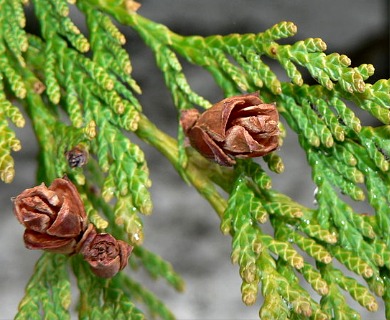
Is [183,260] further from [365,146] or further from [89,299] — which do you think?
[365,146]

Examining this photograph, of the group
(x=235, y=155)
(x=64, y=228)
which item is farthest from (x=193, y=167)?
(x=64, y=228)

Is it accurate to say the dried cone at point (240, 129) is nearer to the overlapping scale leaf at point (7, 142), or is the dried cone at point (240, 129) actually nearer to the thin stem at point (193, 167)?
the thin stem at point (193, 167)

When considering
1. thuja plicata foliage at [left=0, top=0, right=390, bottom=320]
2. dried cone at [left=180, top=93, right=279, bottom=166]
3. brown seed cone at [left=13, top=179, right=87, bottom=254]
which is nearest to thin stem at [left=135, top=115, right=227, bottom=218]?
thuja plicata foliage at [left=0, top=0, right=390, bottom=320]

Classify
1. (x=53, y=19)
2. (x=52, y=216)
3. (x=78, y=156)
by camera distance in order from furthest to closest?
(x=53, y=19) < (x=78, y=156) < (x=52, y=216)

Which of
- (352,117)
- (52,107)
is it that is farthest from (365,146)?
(52,107)

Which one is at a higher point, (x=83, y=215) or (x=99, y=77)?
(x=99, y=77)

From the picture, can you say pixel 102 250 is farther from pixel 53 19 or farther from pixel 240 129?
pixel 53 19

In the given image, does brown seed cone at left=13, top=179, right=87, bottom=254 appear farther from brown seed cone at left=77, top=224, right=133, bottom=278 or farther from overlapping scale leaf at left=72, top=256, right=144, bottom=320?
overlapping scale leaf at left=72, top=256, right=144, bottom=320
